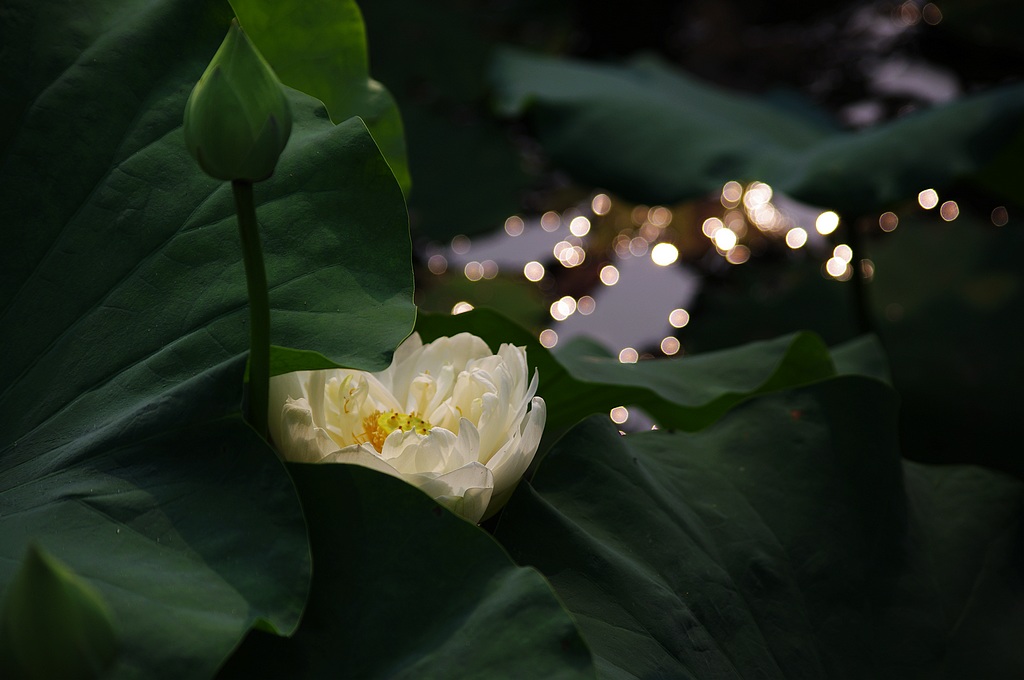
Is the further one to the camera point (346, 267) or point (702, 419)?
point (702, 419)

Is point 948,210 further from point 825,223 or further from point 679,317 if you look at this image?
point 679,317

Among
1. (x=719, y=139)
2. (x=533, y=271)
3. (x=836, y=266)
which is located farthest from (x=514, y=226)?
(x=719, y=139)

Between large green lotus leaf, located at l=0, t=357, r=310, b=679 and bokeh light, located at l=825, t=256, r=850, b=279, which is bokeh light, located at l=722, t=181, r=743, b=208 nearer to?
bokeh light, located at l=825, t=256, r=850, b=279

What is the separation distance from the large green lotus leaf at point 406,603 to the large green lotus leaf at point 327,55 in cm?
39

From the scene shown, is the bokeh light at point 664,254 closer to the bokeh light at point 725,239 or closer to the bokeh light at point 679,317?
the bokeh light at point 725,239

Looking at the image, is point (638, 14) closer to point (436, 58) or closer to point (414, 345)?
point (436, 58)

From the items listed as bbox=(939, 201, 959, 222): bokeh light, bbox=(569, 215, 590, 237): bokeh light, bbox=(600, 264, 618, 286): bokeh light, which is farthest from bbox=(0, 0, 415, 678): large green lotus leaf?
bbox=(939, 201, 959, 222): bokeh light

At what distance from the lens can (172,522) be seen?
425mm

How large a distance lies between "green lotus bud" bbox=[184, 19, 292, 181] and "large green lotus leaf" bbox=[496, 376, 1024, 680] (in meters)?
0.25

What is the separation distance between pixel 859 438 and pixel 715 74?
2.21m

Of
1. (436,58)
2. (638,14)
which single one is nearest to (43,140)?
(436,58)

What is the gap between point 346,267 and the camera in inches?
20.6

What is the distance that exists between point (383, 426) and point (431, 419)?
29 mm

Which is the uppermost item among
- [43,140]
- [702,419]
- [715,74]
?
[43,140]
